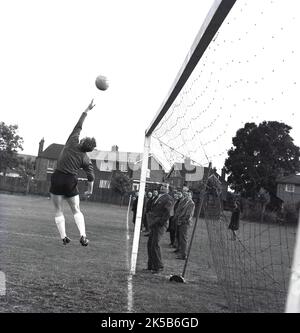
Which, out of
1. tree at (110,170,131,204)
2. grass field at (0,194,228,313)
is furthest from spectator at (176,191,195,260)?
tree at (110,170,131,204)

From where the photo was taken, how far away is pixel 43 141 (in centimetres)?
8219

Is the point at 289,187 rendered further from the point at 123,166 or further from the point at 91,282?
the point at 123,166

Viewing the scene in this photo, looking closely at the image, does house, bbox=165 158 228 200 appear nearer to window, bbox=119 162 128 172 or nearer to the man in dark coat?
the man in dark coat

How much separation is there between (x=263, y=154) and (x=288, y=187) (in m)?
0.84

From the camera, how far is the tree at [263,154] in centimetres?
599

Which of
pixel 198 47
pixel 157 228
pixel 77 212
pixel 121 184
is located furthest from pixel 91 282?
pixel 121 184

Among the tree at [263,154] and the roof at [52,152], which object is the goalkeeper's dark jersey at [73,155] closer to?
the tree at [263,154]

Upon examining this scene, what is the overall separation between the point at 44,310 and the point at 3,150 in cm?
7670

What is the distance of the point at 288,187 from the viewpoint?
21.5 feet

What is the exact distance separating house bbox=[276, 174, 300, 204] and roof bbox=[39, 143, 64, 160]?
73380 millimetres

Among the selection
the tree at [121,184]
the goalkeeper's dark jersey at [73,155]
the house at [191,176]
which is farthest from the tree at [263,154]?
the tree at [121,184]

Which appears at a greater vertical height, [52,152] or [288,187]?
[52,152]

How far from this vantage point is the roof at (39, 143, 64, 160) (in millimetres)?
79312
